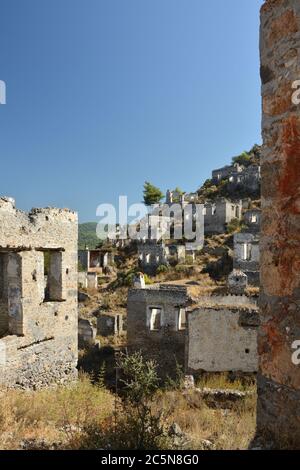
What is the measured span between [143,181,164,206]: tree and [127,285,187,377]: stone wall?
35.5 meters

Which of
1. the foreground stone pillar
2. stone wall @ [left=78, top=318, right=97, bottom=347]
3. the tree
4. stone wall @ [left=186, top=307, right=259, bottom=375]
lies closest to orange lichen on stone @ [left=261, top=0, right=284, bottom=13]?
the foreground stone pillar

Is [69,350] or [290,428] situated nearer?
[290,428]

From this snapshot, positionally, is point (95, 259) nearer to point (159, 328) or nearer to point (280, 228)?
point (159, 328)

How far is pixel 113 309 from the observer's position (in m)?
23.5

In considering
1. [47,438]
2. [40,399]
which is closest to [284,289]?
[47,438]

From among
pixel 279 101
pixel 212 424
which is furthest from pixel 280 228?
pixel 212 424

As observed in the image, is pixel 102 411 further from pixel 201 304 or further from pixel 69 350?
pixel 201 304

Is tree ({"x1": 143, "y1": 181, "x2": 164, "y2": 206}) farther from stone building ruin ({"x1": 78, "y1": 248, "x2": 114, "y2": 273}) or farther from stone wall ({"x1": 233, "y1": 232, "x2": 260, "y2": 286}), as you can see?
stone wall ({"x1": 233, "y1": 232, "x2": 260, "y2": 286})

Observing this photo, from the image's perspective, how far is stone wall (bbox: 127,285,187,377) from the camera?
49.4 ft

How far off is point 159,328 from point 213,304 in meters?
5.54

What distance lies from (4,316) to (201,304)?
5811 mm

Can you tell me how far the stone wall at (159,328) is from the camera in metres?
15.1

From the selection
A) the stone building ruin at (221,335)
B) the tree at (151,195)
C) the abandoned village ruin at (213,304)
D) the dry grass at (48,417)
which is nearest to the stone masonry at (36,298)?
the abandoned village ruin at (213,304)

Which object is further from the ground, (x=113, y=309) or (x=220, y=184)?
(x=220, y=184)
